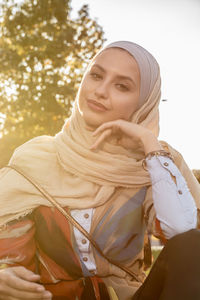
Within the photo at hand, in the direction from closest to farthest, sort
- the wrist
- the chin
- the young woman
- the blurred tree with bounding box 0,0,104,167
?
the young woman → the wrist → the chin → the blurred tree with bounding box 0,0,104,167

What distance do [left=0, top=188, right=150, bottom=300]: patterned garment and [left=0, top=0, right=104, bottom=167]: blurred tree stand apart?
7.24 m

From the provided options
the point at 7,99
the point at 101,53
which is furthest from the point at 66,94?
the point at 101,53

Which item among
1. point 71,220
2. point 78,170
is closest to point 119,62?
point 78,170

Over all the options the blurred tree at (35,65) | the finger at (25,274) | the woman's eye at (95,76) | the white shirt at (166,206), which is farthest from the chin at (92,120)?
the blurred tree at (35,65)

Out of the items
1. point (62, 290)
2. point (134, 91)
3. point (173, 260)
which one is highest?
point (134, 91)

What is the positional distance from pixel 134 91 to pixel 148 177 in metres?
0.55

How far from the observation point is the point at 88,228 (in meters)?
2.08

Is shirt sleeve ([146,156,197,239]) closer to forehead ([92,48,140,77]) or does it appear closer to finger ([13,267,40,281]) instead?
forehead ([92,48,140,77])

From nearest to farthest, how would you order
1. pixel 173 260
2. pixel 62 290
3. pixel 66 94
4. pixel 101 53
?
pixel 173 260, pixel 62 290, pixel 101 53, pixel 66 94

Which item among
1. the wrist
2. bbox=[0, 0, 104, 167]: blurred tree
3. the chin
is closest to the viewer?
the wrist

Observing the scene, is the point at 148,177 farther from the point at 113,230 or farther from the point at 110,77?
the point at 110,77

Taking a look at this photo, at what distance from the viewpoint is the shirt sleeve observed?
1988 millimetres

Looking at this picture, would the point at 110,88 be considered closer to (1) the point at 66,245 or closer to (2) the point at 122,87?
(2) the point at 122,87

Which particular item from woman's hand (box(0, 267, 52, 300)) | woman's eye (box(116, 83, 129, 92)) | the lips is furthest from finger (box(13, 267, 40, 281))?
woman's eye (box(116, 83, 129, 92))
